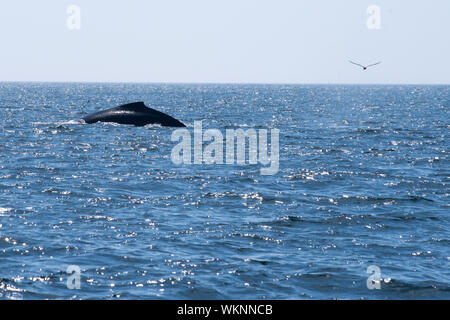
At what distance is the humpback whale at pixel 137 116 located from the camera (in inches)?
1716

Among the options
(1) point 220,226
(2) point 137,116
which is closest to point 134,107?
(2) point 137,116

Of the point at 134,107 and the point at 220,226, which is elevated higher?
the point at 134,107

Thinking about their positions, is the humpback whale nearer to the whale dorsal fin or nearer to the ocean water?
the whale dorsal fin

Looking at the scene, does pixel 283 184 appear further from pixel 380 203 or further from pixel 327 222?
pixel 327 222

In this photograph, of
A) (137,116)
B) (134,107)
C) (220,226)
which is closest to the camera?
(220,226)

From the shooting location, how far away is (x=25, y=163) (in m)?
27.5

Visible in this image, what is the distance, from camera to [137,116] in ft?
145

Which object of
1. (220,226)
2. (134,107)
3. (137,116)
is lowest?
(220,226)

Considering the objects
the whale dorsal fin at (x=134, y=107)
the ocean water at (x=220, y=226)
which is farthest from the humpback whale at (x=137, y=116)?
the ocean water at (x=220, y=226)

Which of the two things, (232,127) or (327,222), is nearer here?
(327,222)

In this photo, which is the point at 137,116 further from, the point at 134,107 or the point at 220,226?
the point at 220,226

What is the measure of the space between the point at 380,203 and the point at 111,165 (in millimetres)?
11584
